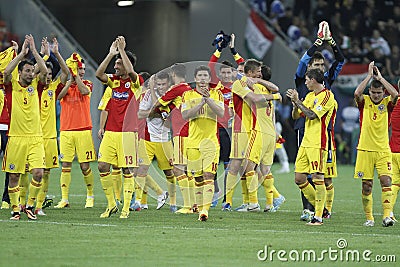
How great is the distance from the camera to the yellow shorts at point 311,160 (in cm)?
1345

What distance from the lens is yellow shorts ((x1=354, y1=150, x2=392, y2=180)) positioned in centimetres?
1362

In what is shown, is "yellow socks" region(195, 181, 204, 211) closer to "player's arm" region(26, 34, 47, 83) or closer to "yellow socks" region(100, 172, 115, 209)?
"yellow socks" region(100, 172, 115, 209)

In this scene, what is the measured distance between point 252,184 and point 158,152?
169 centimetres

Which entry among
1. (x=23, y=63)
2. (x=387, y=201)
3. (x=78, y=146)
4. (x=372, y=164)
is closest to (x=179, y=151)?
(x=78, y=146)

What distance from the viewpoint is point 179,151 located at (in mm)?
15383

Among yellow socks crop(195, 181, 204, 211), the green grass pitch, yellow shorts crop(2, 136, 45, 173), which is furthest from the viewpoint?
yellow socks crop(195, 181, 204, 211)

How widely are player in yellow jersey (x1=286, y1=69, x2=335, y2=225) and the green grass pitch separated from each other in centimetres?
51

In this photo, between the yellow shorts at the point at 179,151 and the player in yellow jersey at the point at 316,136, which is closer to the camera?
the player in yellow jersey at the point at 316,136

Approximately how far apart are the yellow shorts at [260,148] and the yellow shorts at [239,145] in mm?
131

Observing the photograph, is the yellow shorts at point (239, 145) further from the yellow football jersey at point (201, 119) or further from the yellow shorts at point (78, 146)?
the yellow shorts at point (78, 146)

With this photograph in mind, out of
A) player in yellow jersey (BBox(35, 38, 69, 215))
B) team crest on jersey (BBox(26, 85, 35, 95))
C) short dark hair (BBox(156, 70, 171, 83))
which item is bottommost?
player in yellow jersey (BBox(35, 38, 69, 215))

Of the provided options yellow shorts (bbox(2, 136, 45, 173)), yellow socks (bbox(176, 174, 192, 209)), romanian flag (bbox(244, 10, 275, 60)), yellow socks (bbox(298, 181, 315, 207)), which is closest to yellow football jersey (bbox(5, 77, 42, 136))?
yellow shorts (bbox(2, 136, 45, 173))

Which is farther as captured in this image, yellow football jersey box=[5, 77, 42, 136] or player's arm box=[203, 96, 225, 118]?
player's arm box=[203, 96, 225, 118]

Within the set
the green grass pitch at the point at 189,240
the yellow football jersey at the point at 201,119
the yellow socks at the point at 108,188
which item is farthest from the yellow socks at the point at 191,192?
the yellow socks at the point at 108,188
